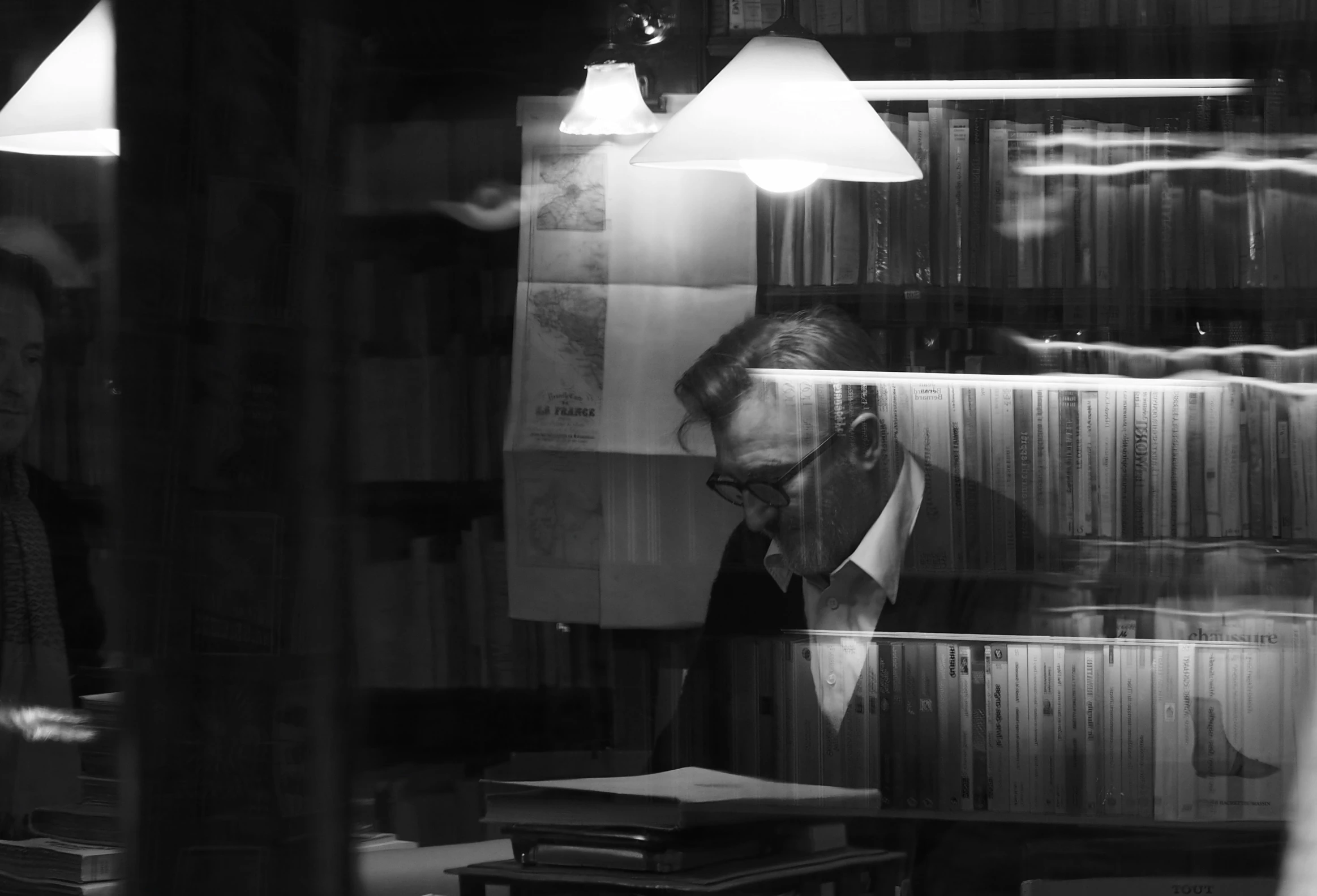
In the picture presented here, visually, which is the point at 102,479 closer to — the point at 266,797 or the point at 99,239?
the point at 99,239

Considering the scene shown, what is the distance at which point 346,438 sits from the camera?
125 cm

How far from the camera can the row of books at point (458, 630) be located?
1199 mm

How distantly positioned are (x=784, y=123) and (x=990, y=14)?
0.74 feet

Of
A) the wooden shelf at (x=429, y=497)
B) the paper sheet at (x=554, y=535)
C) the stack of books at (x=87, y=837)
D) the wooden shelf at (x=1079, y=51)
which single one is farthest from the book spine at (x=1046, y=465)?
the stack of books at (x=87, y=837)

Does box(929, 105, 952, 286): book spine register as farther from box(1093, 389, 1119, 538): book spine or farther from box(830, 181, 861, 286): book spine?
box(1093, 389, 1119, 538): book spine

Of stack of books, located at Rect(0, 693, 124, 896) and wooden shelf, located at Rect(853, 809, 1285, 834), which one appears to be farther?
stack of books, located at Rect(0, 693, 124, 896)

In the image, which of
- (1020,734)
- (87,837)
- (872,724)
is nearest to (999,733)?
(1020,734)

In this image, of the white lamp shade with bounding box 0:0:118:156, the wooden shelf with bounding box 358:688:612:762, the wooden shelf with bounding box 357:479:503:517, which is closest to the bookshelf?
the wooden shelf with bounding box 358:688:612:762

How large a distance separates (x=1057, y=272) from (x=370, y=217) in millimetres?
701

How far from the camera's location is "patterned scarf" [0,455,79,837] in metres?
1.31

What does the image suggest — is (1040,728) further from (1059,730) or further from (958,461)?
(958,461)

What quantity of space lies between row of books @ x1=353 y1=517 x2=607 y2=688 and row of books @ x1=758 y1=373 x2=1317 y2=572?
0.36m

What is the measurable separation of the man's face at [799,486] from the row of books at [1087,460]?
0.04m

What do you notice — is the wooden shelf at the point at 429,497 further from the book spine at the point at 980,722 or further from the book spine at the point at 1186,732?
the book spine at the point at 1186,732
